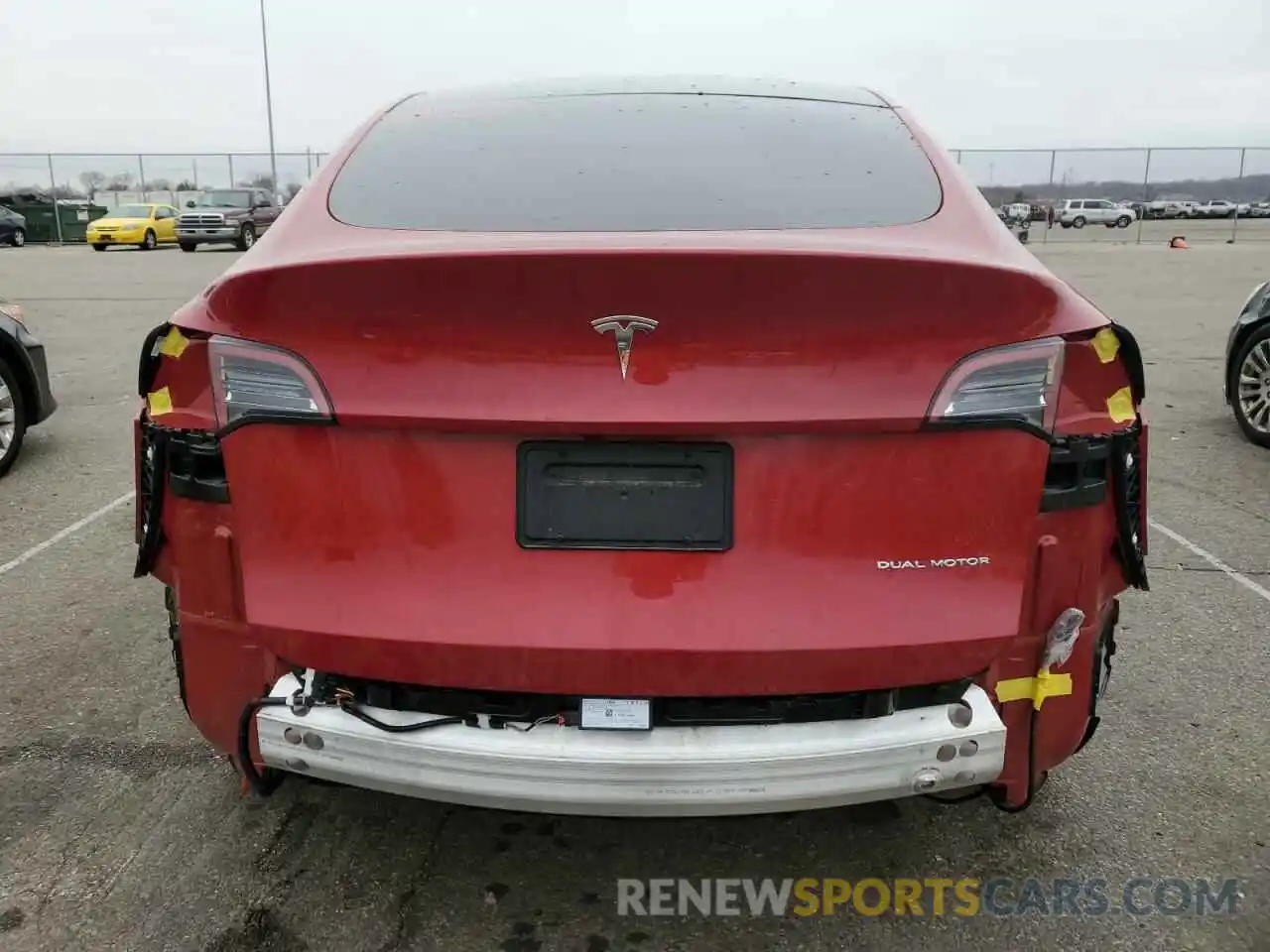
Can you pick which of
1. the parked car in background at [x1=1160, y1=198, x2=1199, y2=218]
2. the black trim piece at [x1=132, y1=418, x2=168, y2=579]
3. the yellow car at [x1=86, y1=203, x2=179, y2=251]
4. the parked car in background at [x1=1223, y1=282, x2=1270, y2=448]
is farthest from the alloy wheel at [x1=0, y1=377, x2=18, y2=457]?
the parked car in background at [x1=1160, y1=198, x2=1199, y2=218]

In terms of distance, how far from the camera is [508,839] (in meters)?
2.75

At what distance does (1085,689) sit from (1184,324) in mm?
12544

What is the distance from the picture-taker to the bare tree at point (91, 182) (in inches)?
1585

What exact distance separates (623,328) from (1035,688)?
1.07 metres

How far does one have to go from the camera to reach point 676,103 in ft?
9.57

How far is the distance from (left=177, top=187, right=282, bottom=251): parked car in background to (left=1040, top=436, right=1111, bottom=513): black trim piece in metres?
30.4

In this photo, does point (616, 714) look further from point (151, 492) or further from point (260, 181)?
point (260, 181)

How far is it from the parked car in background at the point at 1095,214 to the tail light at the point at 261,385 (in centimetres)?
4787

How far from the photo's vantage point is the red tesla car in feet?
6.33

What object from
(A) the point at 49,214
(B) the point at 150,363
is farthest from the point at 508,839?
(A) the point at 49,214

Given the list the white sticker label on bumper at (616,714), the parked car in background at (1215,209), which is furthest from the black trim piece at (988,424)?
the parked car in background at (1215,209)

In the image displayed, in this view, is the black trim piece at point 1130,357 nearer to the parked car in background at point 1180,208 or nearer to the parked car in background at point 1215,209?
the parked car in background at point 1215,209

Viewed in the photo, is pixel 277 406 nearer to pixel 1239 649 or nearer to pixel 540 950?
pixel 540 950

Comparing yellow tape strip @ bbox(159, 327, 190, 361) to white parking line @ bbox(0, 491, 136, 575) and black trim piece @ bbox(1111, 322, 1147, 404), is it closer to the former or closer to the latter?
black trim piece @ bbox(1111, 322, 1147, 404)
